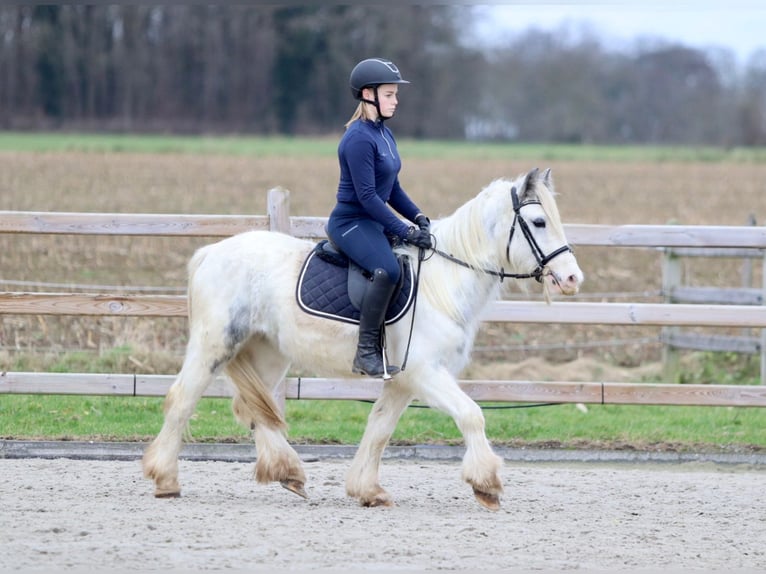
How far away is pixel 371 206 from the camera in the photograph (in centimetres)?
620

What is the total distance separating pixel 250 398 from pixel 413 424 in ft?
7.82

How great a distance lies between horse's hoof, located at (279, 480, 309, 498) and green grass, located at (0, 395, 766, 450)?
1654 millimetres

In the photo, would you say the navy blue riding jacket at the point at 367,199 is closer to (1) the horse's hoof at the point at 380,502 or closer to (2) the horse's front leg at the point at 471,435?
(2) the horse's front leg at the point at 471,435

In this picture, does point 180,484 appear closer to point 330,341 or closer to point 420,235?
point 330,341

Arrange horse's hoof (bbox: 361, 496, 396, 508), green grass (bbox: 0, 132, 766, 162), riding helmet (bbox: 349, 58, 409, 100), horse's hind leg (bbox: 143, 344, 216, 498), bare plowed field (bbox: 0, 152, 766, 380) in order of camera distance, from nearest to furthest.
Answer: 1. riding helmet (bbox: 349, 58, 409, 100)
2. horse's hoof (bbox: 361, 496, 396, 508)
3. horse's hind leg (bbox: 143, 344, 216, 498)
4. bare plowed field (bbox: 0, 152, 766, 380)
5. green grass (bbox: 0, 132, 766, 162)

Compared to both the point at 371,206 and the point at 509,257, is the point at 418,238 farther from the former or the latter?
the point at 509,257

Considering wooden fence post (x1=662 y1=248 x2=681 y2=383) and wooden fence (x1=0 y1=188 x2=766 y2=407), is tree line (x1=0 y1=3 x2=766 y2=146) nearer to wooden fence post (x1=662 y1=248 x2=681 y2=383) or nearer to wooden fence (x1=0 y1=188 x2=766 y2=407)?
wooden fence post (x1=662 y1=248 x2=681 y2=383)

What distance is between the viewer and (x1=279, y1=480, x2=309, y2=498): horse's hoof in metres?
6.62

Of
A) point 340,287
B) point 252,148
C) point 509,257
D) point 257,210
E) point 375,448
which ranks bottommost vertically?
point 375,448

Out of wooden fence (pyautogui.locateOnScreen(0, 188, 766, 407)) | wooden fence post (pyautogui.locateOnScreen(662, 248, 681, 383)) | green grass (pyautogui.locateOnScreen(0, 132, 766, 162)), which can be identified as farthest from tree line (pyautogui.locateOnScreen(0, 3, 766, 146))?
wooden fence (pyautogui.locateOnScreen(0, 188, 766, 407))

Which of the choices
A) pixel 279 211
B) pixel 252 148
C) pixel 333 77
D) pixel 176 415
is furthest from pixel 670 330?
pixel 333 77

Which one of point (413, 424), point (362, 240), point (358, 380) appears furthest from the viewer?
point (413, 424)

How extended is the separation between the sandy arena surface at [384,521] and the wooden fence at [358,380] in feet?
1.72

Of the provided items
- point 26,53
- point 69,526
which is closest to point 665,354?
point 69,526
